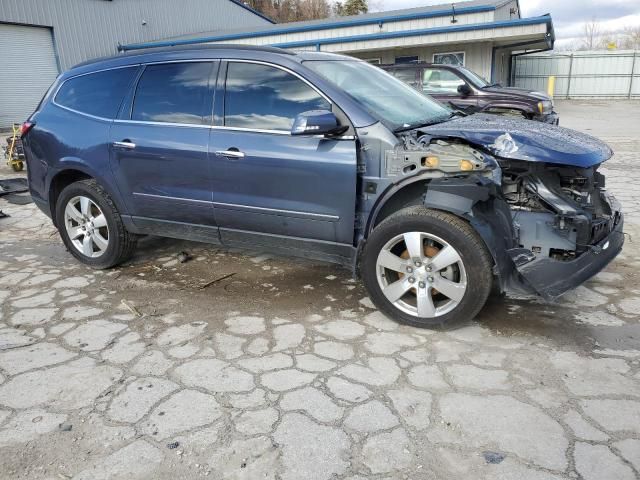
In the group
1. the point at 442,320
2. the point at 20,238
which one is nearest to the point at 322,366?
the point at 442,320

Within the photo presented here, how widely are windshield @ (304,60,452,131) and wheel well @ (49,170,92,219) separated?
2.39m

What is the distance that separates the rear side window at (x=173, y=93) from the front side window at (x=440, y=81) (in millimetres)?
7653

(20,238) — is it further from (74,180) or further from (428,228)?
(428,228)

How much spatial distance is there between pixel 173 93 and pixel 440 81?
7.84m

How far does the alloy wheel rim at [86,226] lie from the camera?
15.1 feet

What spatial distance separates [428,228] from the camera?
322 centimetres

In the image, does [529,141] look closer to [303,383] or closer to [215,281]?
[303,383]

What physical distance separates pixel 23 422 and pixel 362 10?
147 ft

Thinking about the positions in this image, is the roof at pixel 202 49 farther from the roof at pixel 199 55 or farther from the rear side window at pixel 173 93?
the rear side window at pixel 173 93

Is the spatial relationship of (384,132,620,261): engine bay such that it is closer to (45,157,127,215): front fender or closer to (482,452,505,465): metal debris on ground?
(482,452,505,465): metal debris on ground

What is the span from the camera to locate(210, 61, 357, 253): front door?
3.46 meters

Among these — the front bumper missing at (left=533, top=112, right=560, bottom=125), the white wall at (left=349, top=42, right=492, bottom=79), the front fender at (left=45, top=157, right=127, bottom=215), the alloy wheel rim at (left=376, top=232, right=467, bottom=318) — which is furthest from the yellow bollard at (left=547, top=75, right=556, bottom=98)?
the front fender at (left=45, top=157, right=127, bottom=215)

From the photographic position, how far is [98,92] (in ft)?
14.6

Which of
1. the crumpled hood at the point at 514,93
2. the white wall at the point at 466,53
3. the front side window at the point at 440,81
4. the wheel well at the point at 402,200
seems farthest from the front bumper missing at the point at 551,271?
the white wall at the point at 466,53
